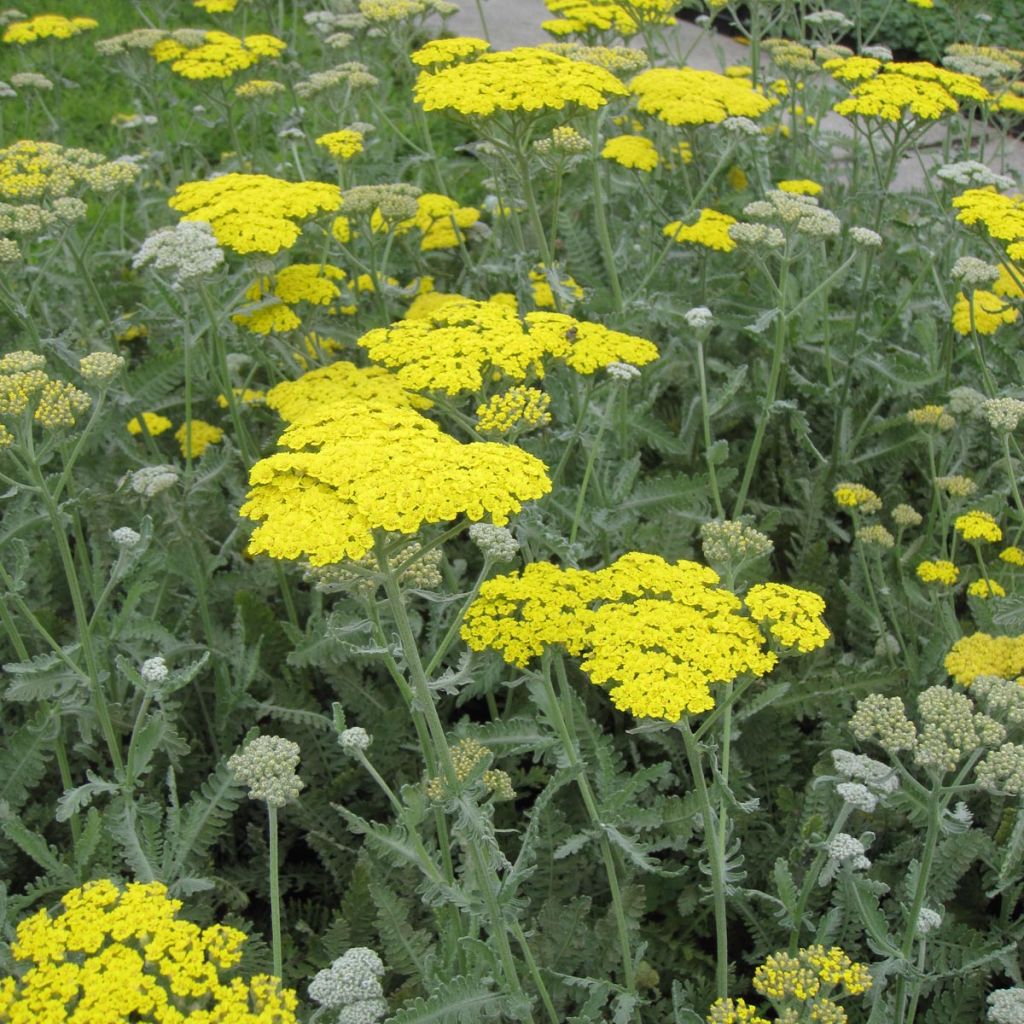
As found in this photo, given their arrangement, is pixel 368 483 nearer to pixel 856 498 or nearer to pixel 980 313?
pixel 856 498

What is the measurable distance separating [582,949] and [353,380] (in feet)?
6.13

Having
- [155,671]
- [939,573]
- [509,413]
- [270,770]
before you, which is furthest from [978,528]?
[155,671]

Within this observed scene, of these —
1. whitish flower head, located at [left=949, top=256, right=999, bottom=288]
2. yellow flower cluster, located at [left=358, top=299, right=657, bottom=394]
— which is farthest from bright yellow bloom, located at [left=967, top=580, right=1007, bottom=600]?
yellow flower cluster, located at [left=358, top=299, right=657, bottom=394]

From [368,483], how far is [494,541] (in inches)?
18.5

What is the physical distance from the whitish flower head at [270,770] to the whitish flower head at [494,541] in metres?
0.61

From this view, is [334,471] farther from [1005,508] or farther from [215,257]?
[1005,508]

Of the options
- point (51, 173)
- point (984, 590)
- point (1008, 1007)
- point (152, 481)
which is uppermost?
point (51, 173)

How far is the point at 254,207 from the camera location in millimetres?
3723

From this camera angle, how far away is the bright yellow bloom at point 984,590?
141 inches

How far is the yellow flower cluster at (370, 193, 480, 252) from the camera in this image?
4832 mm

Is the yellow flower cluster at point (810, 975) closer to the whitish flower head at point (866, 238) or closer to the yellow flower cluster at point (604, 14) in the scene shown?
the whitish flower head at point (866, 238)

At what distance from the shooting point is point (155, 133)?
7285 millimetres

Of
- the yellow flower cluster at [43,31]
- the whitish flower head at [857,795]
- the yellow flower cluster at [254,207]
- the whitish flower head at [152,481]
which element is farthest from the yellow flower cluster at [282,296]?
the yellow flower cluster at [43,31]

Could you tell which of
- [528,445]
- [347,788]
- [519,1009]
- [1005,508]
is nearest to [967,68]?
[1005,508]
